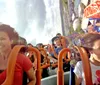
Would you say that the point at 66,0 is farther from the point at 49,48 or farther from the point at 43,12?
the point at 49,48

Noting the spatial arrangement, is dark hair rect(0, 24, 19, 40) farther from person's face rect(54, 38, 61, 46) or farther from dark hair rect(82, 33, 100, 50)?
person's face rect(54, 38, 61, 46)

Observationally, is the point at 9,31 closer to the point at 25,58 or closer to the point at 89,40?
the point at 25,58

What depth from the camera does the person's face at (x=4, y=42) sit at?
2.94 feet

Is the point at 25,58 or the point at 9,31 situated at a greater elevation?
the point at 9,31

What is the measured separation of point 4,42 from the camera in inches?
35.5

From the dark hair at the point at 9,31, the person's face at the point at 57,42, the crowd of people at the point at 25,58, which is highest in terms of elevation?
the dark hair at the point at 9,31

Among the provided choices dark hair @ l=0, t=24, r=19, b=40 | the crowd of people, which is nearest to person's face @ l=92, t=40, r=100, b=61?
the crowd of people

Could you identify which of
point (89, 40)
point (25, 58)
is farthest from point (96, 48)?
point (25, 58)

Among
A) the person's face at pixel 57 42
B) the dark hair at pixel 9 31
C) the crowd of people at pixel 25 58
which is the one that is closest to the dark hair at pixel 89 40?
the crowd of people at pixel 25 58

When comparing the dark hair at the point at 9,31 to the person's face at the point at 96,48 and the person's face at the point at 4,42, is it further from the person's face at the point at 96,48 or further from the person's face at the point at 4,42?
the person's face at the point at 96,48

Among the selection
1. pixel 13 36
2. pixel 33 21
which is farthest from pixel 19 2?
pixel 13 36

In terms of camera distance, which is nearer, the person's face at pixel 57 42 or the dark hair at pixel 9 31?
the dark hair at pixel 9 31

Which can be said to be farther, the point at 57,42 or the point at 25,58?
the point at 57,42

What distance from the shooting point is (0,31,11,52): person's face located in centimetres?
90
